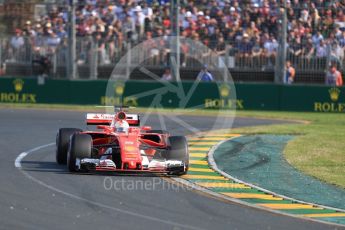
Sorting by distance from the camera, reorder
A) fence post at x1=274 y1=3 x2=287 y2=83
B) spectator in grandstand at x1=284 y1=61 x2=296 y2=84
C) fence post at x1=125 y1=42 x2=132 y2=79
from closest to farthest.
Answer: fence post at x1=274 y1=3 x2=287 y2=83 → spectator in grandstand at x1=284 y1=61 x2=296 y2=84 → fence post at x1=125 y1=42 x2=132 y2=79

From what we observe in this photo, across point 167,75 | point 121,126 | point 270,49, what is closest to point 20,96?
point 167,75

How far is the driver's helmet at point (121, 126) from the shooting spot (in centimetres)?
1512

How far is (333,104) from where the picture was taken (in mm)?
29531

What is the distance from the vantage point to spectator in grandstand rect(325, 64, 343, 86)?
28547mm

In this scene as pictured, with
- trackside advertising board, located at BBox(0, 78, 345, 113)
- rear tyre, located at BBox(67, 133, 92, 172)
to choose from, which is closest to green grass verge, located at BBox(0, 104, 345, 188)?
trackside advertising board, located at BBox(0, 78, 345, 113)

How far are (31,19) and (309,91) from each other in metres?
10.1

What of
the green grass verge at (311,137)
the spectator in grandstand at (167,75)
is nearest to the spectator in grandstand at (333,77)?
the green grass verge at (311,137)

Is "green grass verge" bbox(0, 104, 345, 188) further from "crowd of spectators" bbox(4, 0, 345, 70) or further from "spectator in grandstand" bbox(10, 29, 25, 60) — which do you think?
"crowd of spectators" bbox(4, 0, 345, 70)

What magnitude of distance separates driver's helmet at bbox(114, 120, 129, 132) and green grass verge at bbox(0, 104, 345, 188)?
324 centimetres

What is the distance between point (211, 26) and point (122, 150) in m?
16.1

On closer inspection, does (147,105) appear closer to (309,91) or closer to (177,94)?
(177,94)

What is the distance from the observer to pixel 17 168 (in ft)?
49.6

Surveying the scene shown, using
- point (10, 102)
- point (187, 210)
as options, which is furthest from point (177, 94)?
point (187, 210)

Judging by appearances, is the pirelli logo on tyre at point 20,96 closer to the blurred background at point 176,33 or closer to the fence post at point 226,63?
the blurred background at point 176,33
